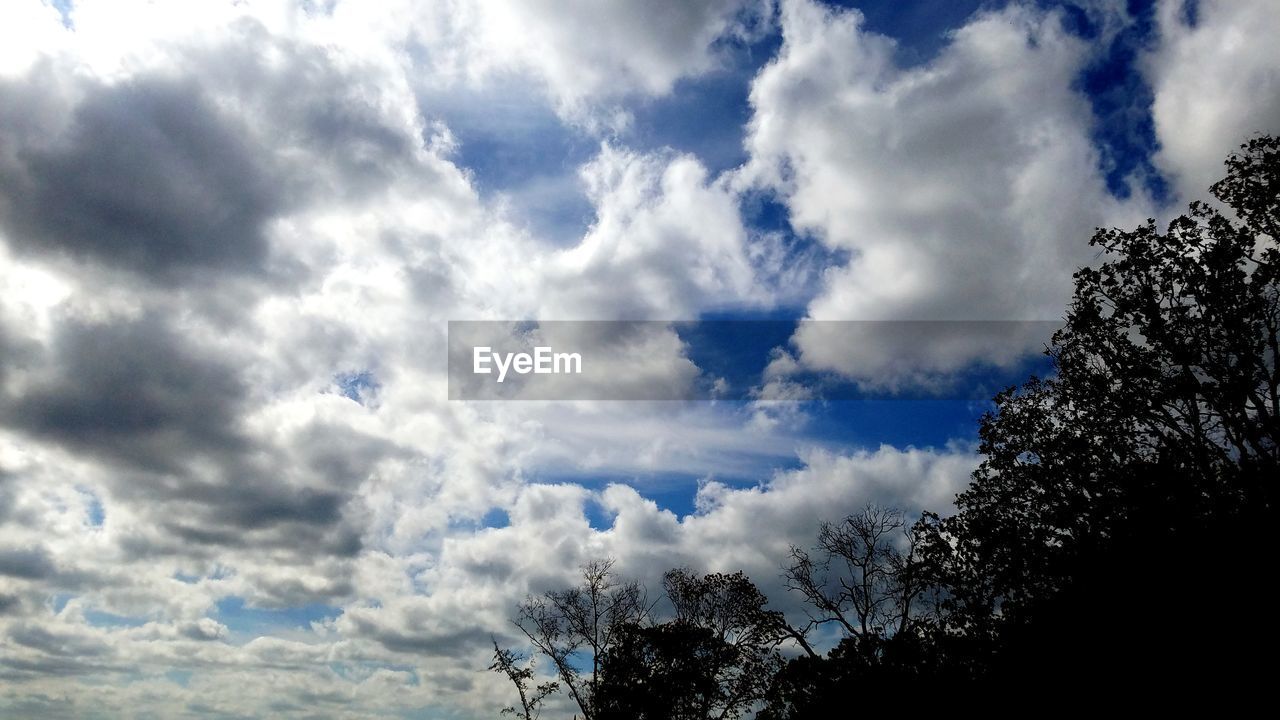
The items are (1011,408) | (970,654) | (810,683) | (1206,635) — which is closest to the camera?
(1206,635)

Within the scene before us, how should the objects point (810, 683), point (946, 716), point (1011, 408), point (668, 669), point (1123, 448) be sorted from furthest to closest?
point (668, 669), point (810, 683), point (946, 716), point (1011, 408), point (1123, 448)

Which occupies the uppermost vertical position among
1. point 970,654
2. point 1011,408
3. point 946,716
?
point 1011,408

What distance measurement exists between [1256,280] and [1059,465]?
19.3ft

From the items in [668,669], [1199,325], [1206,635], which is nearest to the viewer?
[1206,635]

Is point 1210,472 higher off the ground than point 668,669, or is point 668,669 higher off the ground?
point 1210,472

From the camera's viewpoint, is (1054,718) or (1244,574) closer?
(1244,574)

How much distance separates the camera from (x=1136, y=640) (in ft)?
51.7

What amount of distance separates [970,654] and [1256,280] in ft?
45.3

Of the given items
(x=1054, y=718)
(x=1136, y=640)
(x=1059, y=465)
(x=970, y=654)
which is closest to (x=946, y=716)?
(x=970, y=654)

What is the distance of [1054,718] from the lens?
57.4 ft

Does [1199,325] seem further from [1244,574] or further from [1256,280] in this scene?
[1244,574]

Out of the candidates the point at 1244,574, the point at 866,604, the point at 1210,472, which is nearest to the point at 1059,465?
the point at 1210,472

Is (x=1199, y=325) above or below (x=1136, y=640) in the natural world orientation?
above

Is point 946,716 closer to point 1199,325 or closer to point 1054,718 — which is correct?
point 1054,718
